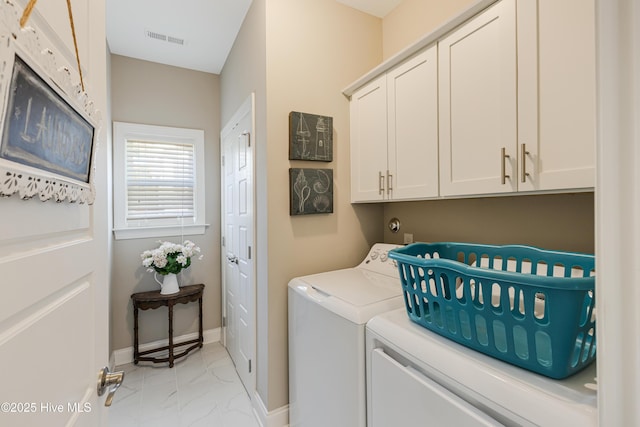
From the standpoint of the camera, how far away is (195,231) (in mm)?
2922

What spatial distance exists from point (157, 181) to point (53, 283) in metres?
2.56

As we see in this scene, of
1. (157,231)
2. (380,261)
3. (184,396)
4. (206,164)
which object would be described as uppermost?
(206,164)

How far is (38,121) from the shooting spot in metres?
0.46

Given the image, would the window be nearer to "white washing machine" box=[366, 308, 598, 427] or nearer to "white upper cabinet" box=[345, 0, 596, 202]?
"white upper cabinet" box=[345, 0, 596, 202]

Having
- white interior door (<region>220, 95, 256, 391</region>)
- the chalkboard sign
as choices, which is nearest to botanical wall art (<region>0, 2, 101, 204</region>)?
the chalkboard sign

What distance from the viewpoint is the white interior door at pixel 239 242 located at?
2.01 meters

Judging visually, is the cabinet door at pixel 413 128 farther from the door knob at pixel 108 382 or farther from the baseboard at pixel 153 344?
the baseboard at pixel 153 344

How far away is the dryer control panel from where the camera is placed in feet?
5.75

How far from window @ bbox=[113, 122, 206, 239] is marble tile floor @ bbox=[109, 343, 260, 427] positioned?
49.1 inches

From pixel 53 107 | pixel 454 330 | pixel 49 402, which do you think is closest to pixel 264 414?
pixel 454 330

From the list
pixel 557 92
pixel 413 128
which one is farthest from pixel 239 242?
pixel 557 92

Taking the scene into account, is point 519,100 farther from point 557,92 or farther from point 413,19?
point 413,19

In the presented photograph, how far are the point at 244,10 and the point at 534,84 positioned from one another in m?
2.01

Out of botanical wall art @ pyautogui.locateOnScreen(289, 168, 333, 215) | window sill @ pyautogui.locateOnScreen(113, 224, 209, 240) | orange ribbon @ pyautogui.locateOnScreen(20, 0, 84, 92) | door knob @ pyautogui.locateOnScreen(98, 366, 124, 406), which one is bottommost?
door knob @ pyautogui.locateOnScreen(98, 366, 124, 406)
